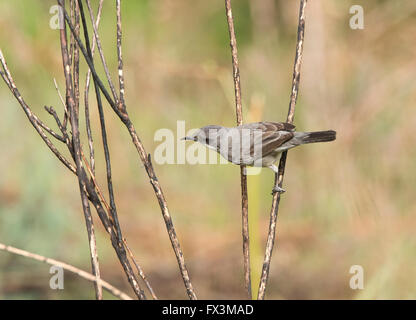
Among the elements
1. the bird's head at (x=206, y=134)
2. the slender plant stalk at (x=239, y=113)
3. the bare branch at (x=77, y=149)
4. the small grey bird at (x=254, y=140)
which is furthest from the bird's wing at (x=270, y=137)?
the bare branch at (x=77, y=149)

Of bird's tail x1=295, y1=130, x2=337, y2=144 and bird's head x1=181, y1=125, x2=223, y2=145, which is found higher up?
bird's head x1=181, y1=125, x2=223, y2=145

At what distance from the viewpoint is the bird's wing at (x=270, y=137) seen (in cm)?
217

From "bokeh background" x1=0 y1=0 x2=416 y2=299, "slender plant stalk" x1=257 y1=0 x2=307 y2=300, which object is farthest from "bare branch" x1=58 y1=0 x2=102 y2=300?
"bokeh background" x1=0 y1=0 x2=416 y2=299

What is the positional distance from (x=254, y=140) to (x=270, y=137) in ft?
0.20

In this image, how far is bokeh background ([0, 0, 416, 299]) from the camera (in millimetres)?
3359

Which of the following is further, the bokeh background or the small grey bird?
the bokeh background

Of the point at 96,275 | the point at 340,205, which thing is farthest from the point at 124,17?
the point at 96,275

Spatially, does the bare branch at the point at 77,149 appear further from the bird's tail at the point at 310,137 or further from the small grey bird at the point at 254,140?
the bird's tail at the point at 310,137

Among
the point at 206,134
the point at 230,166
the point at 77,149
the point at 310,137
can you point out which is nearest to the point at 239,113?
the point at 77,149

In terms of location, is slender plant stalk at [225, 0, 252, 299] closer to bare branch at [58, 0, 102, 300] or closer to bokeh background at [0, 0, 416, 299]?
bare branch at [58, 0, 102, 300]

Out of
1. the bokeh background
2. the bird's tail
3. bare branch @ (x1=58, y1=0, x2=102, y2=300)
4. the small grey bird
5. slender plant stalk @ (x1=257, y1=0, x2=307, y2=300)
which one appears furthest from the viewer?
the bokeh background

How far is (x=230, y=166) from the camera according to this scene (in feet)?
14.4

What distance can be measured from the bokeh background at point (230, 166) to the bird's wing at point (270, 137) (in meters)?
0.07

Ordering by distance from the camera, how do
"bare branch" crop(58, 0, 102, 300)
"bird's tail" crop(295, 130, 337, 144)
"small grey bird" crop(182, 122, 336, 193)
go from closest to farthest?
"bare branch" crop(58, 0, 102, 300)
"small grey bird" crop(182, 122, 336, 193)
"bird's tail" crop(295, 130, 337, 144)
